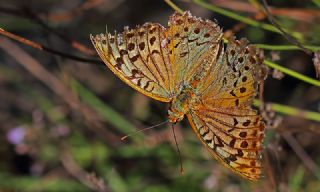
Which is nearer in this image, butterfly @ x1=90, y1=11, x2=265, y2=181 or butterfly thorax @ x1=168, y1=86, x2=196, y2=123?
butterfly @ x1=90, y1=11, x2=265, y2=181

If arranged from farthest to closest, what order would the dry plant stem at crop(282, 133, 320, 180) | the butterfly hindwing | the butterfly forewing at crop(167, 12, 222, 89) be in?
the dry plant stem at crop(282, 133, 320, 180)
the butterfly forewing at crop(167, 12, 222, 89)
the butterfly hindwing

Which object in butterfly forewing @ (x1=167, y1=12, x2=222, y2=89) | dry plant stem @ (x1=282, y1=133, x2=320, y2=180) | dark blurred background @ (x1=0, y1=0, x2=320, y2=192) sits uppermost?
butterfly forewing @ (x1=167, y1=12, x2=222, y2=89)

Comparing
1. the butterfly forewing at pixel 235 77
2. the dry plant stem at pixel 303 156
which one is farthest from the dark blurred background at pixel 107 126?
the butterfly forewing at pixel 235 77

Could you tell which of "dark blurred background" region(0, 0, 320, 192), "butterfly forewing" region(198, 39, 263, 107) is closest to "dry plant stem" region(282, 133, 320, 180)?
"dark blurred background" region(0, 0, 320, 192)

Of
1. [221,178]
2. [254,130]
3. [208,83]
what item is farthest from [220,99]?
[221,178]

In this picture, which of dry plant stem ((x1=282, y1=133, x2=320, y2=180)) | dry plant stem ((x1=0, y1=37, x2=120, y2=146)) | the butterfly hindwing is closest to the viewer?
the butterfly hindwing

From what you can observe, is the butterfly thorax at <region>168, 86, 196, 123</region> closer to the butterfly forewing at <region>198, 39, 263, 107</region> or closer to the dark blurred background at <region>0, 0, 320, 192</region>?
the butterfly forewing at <region>198, 39, 263, 107</region>
